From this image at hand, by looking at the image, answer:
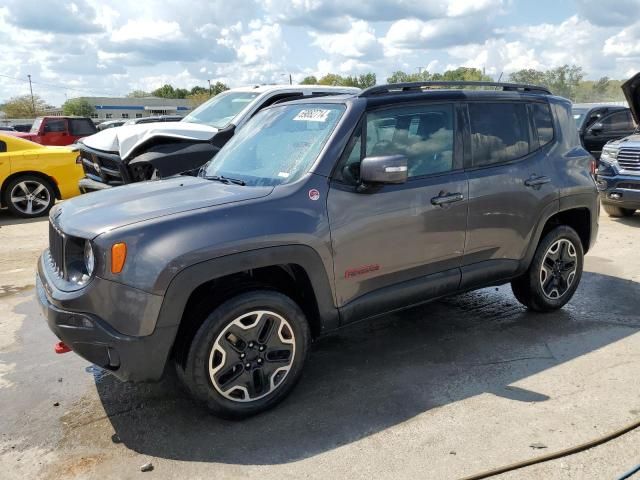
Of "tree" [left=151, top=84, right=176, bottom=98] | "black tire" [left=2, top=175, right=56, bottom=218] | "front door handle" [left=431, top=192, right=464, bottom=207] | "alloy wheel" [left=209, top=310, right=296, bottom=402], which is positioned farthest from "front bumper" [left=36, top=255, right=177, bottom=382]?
"tree" [left=151, top=84, right=176, bottom=98]

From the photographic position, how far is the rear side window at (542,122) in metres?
4.74

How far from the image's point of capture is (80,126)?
63.9 ft

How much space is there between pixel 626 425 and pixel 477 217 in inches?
65.3

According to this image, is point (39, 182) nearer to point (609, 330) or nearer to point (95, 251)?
point (95, 251)

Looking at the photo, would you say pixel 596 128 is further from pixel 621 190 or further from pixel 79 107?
pixel 79 107

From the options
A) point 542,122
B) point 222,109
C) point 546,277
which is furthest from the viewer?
point 222,109

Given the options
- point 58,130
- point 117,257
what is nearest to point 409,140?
point 117,257

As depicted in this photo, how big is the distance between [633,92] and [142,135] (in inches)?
251

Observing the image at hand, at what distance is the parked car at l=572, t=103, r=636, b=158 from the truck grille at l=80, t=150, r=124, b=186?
368 inches

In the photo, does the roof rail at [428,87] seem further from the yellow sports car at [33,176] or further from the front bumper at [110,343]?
the yellow sports car at [33,176]

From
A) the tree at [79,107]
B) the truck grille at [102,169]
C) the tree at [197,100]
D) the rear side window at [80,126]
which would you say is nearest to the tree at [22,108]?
the tree at [79,107]

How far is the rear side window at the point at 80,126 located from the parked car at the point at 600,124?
15.3 metres

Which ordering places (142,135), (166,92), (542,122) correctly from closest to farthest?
(542,122)
(142,135)
(166,92)

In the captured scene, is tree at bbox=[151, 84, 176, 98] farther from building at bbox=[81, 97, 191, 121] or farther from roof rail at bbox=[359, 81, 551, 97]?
roof rail at bbox=[359, 81, 551, 97]
